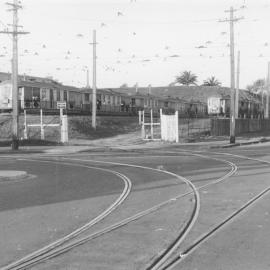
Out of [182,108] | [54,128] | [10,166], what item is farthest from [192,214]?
[182,108]

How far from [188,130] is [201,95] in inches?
3057

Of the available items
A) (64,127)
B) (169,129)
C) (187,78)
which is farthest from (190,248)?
(187,78)

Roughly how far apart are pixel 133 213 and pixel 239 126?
Result: 46559 millimetres

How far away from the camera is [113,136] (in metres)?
46.5

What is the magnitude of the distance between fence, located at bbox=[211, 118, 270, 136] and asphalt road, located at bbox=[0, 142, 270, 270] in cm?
2997

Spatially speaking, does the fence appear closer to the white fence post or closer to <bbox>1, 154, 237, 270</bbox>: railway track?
the white fence post

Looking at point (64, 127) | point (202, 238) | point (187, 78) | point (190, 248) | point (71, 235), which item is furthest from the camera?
point (187, 78)

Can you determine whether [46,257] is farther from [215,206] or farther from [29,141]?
[29,141]

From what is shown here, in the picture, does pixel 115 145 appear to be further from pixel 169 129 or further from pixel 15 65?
pixel 15 65

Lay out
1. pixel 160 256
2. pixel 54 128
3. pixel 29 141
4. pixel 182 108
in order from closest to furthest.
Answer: pixel 160 256
pixel 29 141
pixel 54 128
pixel 182 108

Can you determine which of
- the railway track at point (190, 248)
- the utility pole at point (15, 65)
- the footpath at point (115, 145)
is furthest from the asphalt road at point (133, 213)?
the utility pole at point (15, 65)

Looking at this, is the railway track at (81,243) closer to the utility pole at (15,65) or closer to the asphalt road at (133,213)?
the asphalt road at (133,213)

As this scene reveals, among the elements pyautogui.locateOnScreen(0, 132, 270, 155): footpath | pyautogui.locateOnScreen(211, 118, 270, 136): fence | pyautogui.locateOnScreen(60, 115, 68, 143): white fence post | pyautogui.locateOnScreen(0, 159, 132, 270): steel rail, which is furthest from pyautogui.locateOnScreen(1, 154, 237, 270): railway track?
pyautogui.locateOnScreen(211, 118, 270, 136): fence

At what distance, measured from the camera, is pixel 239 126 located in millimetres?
55344
